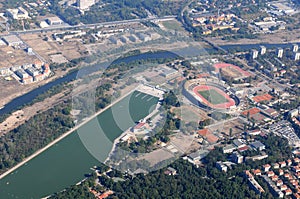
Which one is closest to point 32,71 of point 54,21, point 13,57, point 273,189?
point 13,57

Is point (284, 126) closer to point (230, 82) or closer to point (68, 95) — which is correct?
point (230, 82)

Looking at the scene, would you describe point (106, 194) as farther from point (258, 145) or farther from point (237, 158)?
point (258, 145)

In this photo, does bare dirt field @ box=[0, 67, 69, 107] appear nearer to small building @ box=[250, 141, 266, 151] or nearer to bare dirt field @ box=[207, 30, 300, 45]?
bare dirt field @ box=[207, 30, 300, 45]

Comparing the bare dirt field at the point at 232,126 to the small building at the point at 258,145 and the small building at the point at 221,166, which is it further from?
the small building at the point at 221,166

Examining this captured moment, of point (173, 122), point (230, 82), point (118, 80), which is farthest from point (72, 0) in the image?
point (173, 122)

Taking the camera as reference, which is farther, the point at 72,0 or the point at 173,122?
the point at 72,0
